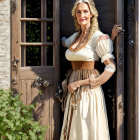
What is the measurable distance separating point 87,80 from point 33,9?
3.99 ft

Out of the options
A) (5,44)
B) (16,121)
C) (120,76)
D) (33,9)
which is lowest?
(16,121)

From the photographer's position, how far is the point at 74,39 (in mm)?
3520

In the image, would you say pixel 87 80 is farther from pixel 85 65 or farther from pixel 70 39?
pixel 70 39

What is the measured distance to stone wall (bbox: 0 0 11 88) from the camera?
348 cm

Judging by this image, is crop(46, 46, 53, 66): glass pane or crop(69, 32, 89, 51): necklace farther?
crop(46, 46, 53, 66): glass pane

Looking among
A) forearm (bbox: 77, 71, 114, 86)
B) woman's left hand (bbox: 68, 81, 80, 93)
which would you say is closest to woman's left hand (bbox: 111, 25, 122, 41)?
forearm (bbox: 77, 71, 114, 86)

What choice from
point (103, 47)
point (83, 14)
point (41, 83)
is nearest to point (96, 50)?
point (103, 47)

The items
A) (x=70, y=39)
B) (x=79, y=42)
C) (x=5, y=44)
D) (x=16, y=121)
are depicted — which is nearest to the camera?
(x=16, y=121)

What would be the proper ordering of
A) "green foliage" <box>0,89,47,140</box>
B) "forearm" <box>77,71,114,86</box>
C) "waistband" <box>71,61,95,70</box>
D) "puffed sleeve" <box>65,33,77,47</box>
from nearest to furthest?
"green foliage" <box>0,89,47,140</box>, "forearm" <box>77,71,114,86</box>, "waistband" <box>71,61,95,70</box>, "puffed sleeve" <box>65,33,77,47</box>

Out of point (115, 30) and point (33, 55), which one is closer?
point (115, 30)

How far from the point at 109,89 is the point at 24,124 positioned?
3.88 feet

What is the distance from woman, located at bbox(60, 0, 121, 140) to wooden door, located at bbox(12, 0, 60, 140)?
Answer: 27cm

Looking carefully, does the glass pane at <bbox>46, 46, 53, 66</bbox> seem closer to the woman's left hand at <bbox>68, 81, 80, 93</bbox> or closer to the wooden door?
the wooden door

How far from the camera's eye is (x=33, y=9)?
12.0 ft
